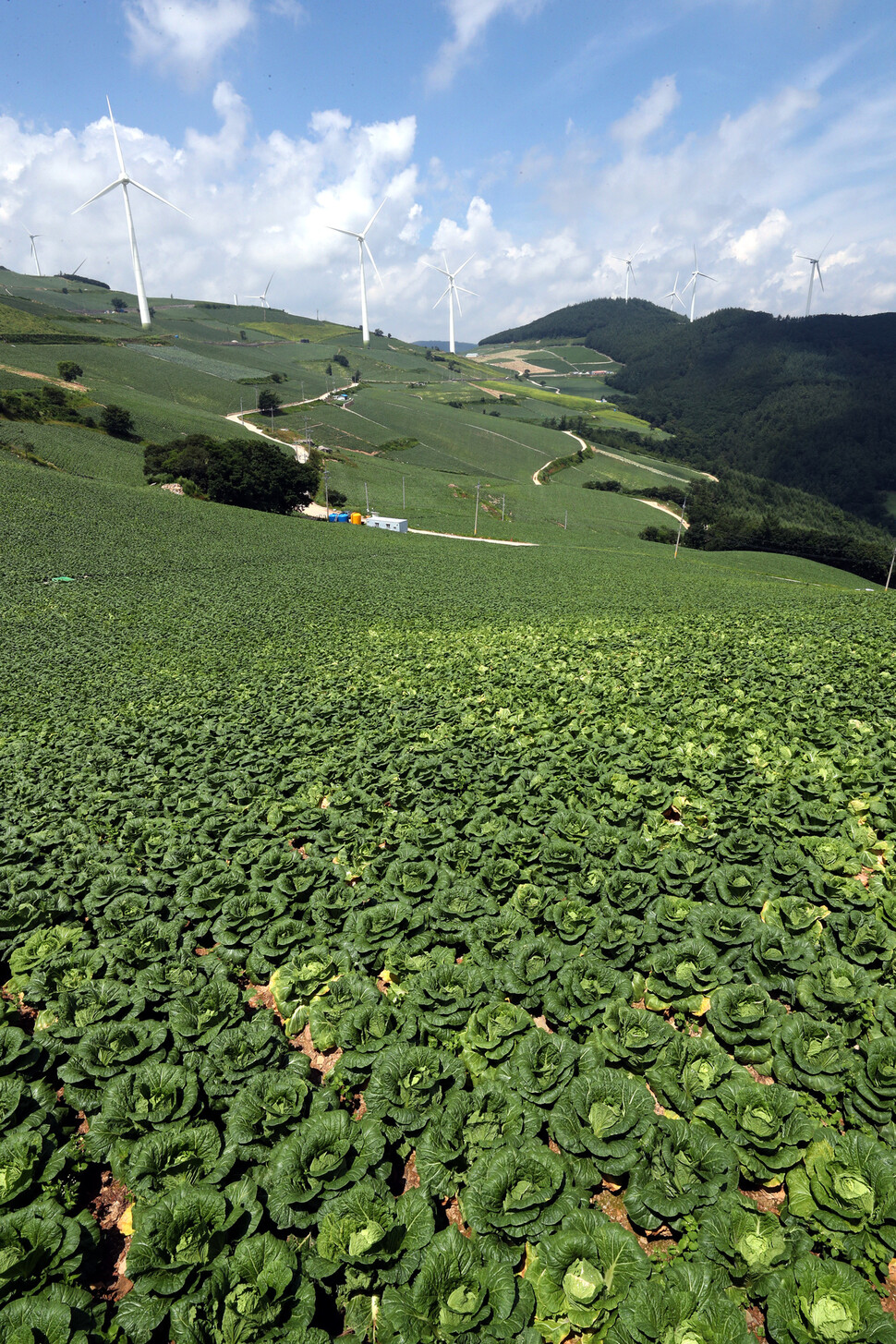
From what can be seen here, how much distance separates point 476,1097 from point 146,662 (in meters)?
32.0

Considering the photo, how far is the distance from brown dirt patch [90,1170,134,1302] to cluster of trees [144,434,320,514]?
4434 inches

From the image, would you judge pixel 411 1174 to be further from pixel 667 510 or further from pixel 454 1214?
pixel 667 510

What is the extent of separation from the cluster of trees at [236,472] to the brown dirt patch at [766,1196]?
115600 mm

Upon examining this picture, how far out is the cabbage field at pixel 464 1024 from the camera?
564 cm

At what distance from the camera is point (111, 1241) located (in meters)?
6.90

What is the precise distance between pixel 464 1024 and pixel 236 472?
374 feet

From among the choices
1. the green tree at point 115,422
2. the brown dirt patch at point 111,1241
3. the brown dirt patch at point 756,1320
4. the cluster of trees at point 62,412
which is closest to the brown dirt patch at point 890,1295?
the brown dirt patch at point 756,1320

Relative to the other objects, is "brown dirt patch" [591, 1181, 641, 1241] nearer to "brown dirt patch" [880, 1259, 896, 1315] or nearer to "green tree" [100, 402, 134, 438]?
"brown dirt patch" [880, 1259, 896, 1315]

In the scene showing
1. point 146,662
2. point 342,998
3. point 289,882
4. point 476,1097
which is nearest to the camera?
point 476,1097

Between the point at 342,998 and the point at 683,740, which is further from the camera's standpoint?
the point at 683,740

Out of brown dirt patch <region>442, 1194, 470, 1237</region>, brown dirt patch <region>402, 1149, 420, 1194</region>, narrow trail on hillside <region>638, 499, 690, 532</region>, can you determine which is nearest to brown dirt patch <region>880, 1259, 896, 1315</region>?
brown dirt patch <region>442, 1194, 470, 1237</region>

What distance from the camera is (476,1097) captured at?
7.27 meters

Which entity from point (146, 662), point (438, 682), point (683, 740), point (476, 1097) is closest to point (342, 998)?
point (476, 1097)

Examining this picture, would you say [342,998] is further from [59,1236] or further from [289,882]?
[59,1236]
